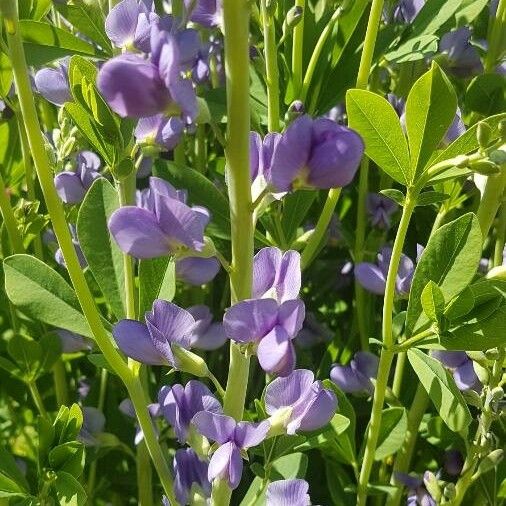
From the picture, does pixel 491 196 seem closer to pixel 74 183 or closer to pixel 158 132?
pixel 158 132

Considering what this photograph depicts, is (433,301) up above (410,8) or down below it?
below

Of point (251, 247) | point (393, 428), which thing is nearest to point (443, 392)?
point (393, 428)

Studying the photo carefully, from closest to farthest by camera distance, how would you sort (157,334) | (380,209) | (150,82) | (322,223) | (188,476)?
1. (150,82)
2. (157,334)
3. (188,476)
4. (322,223)
5. (380,209)

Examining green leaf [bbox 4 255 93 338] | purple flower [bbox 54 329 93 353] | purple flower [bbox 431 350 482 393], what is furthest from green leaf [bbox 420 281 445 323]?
purple flower [bbox 54 329 93 353]

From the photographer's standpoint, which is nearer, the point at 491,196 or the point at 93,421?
the point at 491,196

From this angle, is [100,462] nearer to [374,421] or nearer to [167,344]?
[374,421]

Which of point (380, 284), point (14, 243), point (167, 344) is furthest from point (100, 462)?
point (167, 344)
